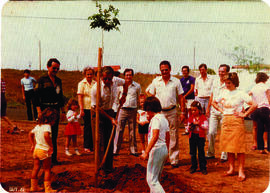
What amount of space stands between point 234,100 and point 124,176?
2380 millimetres

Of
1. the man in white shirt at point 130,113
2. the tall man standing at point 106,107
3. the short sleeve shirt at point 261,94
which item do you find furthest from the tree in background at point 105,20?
the short sleeve shirt at point 261,94

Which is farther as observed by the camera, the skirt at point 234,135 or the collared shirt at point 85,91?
the collared shirt at point 85,91

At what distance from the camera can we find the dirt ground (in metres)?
4.72

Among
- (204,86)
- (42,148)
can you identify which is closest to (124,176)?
(42,148)

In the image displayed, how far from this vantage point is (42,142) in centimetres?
450

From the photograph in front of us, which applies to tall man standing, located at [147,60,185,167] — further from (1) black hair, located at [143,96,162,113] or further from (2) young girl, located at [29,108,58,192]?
(2) young girl, located at [29,108,58,192]

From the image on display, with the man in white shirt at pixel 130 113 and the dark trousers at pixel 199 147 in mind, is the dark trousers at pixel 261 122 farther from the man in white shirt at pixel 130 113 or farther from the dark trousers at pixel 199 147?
the man in white shirt at pixel 130 113

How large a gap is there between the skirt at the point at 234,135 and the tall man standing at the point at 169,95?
0.97 metres

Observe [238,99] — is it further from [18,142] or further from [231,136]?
[18,142]

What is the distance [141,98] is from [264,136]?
3.39 m

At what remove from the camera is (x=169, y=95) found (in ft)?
19.6

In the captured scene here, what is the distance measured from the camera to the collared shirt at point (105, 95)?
496 centimetres

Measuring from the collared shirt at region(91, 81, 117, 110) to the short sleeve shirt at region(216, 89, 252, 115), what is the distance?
2069mm

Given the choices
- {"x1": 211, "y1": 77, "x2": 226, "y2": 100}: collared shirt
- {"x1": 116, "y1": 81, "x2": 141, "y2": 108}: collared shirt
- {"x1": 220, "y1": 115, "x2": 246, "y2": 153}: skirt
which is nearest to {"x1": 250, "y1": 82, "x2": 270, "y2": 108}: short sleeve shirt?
{"x1": 211, "y1": 77, "x2": 226, "y2": 100}: collared shirt
